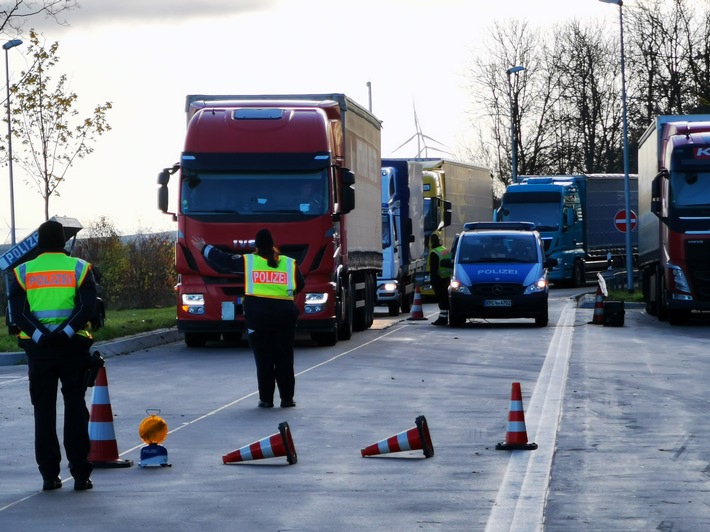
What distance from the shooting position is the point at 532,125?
81.9 metres

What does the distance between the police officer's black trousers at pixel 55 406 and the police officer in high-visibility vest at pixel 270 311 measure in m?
5.04

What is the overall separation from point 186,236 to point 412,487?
46.6 ft

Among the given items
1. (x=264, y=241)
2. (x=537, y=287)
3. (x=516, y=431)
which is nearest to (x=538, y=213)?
(x=537, y=287)

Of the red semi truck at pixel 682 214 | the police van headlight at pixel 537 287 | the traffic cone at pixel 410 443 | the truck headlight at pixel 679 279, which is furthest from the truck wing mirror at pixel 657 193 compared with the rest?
the traffic cone at pixel 410 443

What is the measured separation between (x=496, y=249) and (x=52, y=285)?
21.1 m

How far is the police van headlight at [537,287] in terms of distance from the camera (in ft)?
96.0

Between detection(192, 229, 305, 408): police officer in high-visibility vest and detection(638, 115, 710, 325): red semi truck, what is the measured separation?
1464 centimetres

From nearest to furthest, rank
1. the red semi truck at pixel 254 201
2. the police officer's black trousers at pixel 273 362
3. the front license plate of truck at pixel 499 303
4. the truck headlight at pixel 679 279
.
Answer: the police officer's black trousers at pixel 273 362 → the red semi truck at pixel 254 201 → the truck headlight at pixel 679 279 → the front license plate of truck at pixel 499 303

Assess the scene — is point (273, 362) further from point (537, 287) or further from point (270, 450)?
point (537, 287)

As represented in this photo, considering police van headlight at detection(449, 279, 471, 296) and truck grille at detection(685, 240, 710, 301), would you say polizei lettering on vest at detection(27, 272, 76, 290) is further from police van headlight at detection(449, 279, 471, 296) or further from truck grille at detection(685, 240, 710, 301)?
truck grille at detection(685, 240, 710, 301)

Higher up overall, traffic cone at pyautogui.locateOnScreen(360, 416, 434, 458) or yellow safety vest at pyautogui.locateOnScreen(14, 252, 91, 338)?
yellow safety vest at pyautogui.locateOnScreen(14, 252, 91, 338)

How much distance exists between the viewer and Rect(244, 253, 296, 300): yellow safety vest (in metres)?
15.4

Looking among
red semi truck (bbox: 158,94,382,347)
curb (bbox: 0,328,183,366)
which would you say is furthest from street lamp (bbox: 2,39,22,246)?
red semi truck (bbox: 158,94,382,347)

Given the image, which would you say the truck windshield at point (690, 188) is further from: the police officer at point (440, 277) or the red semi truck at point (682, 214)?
the police officer at point (440, 277)
